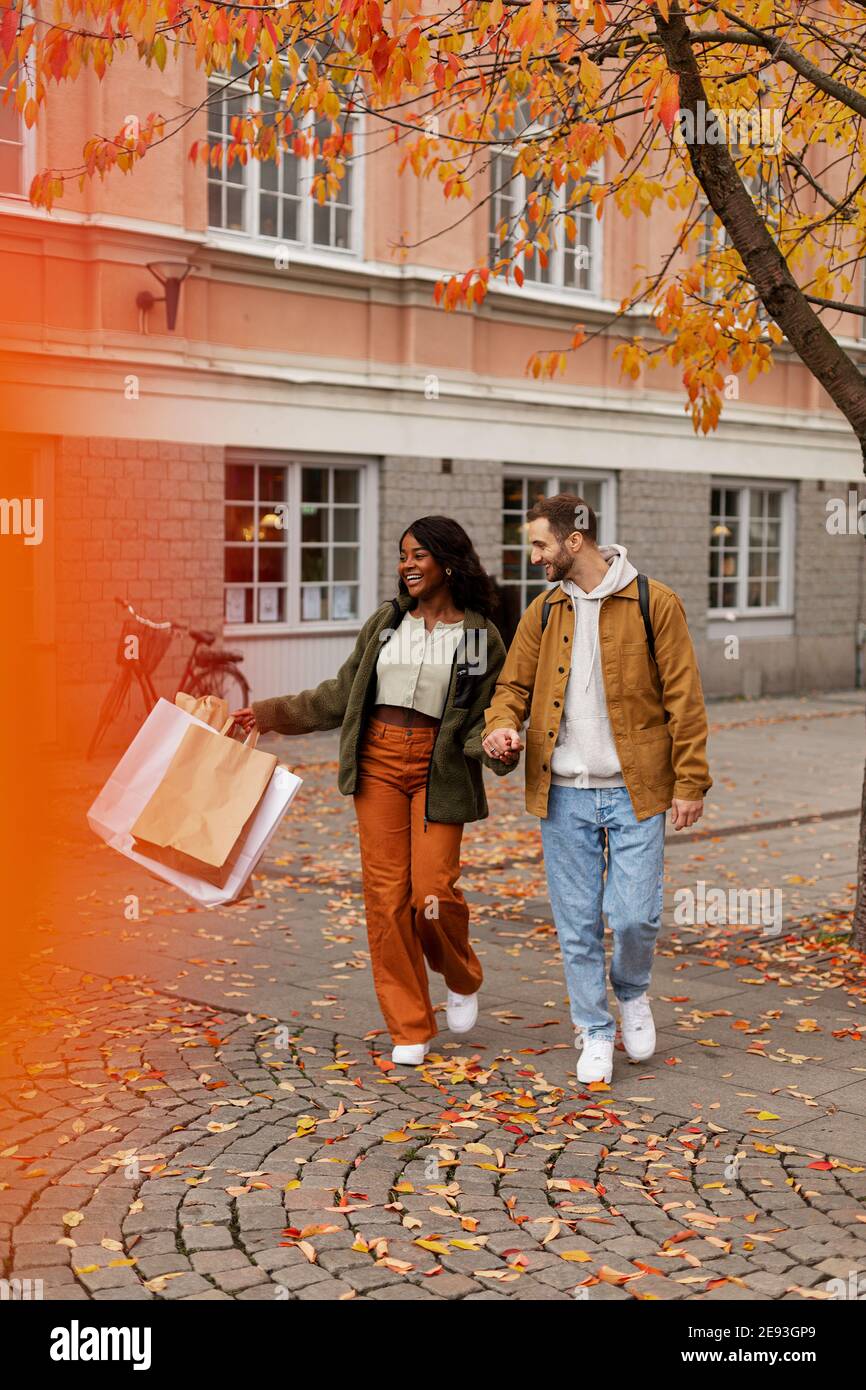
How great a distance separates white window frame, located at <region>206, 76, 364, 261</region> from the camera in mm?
15414

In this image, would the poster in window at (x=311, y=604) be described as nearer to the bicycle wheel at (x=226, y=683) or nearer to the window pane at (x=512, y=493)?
the bicycle wheel at (x=226, y=683)

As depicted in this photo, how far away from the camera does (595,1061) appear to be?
579cm

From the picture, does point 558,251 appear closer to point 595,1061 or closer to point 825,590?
point 825,590

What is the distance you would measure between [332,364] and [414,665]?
1087cm

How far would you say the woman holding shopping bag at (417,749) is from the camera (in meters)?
5.93

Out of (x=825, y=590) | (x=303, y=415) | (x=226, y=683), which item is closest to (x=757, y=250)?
(x=226, y=683)

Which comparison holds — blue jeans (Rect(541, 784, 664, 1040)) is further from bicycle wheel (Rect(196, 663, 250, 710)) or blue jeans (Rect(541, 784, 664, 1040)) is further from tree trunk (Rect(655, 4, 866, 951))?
bicycle wheel (Rect(196, 663, 250, 710))

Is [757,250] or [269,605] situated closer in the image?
[757,250]

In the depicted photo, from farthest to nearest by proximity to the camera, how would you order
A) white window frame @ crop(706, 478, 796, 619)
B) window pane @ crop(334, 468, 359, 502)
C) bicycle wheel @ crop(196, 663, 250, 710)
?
white window frame @ crop(706, 478, 796, 619) → window pane @ crop(334, 468, 359, 502) → bicycle wheel @ crop(196, 663, 250, 710)

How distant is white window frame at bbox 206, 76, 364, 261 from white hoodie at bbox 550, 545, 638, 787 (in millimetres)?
10103

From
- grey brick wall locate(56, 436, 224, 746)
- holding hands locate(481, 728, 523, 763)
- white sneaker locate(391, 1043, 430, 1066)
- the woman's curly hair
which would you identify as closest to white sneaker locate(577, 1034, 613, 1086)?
white sneaker locate(391, 1043, 430, 1066)

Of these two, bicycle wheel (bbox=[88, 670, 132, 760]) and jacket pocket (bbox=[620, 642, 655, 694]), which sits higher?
jacket pocket (bbox=[620, 642, 655, 694])

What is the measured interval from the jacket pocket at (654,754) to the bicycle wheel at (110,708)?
8614mm

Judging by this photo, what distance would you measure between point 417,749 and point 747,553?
1685 cm
